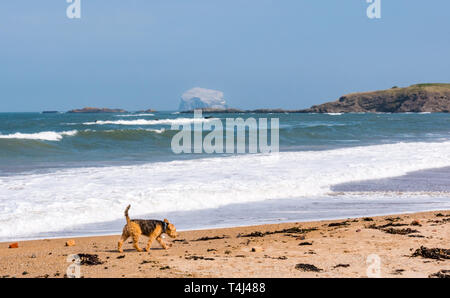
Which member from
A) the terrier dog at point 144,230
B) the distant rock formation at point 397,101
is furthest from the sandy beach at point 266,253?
the distant rock formation at point 397,101

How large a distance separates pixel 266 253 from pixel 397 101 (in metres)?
162

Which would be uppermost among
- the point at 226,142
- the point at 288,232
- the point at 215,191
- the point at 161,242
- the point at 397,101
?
the point at 397,101

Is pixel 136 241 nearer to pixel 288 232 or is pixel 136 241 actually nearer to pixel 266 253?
pixel 266 253

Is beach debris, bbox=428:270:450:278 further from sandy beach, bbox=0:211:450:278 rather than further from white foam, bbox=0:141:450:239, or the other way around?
white foam, bbox=0:141:450:239

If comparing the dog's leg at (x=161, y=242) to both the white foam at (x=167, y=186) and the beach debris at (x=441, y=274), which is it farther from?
the beach debris at (x=441, y=274)

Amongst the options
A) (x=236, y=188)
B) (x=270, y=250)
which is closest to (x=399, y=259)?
(x=270, y=250)

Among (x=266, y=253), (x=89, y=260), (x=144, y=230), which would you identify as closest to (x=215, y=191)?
(x=144, y=230)

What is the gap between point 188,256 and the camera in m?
6.43

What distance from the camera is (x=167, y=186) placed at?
41.0 ft

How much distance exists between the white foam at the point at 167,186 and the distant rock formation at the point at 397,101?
5617 inches

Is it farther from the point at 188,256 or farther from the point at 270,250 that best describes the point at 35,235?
the point at 270,250

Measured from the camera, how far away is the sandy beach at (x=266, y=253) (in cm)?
562

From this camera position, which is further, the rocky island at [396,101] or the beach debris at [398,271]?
the rocky island at [396,101]

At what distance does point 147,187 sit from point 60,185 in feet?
7.41
